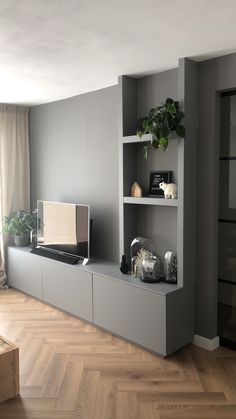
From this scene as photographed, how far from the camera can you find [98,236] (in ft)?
13.1

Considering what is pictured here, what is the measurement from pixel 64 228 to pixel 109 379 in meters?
1.83

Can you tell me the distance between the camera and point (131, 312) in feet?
10.3

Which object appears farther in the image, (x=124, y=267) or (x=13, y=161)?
(x=13, y=161)

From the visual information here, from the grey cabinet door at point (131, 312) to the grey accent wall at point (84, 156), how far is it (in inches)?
22.2

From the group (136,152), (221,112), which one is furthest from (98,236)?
(221,112)

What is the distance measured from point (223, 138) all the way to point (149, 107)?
2.61 feet

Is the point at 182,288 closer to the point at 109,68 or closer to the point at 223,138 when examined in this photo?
the point at 223,138

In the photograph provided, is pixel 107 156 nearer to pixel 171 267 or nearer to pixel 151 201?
pixel 151 201

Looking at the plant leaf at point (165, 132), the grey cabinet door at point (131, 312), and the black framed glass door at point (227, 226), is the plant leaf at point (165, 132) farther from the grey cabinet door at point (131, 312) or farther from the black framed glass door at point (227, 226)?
the grey cabinet door at point (131, 312)

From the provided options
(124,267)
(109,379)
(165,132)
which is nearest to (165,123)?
(165,132)

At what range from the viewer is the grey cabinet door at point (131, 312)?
293 cm

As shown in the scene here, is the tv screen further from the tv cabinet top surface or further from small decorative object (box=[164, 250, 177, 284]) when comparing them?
small decorative object (box=[164, 250, 177, 284])

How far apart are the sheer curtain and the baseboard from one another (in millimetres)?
2737

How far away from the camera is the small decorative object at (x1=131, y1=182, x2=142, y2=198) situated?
340 cm
